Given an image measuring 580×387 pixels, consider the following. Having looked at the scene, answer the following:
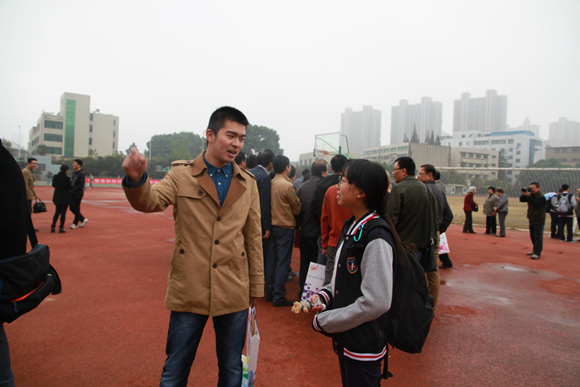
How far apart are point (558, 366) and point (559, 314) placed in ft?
6.09

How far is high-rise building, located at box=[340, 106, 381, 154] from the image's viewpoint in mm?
136000

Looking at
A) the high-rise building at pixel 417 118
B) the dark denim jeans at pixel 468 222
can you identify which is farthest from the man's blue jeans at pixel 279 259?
the high-rise building at pixel 417 118

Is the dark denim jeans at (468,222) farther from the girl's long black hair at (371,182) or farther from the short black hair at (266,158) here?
the girl's long black hair at (371,182)

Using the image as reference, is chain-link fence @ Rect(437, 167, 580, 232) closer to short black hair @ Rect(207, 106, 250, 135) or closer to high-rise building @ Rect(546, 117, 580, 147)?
short black hair @ Rect(207, 106, 250, 135)

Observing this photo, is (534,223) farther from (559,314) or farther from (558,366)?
(558,366)

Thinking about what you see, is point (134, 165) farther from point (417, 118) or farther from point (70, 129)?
point (417, 118)

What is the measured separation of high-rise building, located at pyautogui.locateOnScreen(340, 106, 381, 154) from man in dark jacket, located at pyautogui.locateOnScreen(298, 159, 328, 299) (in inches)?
5144

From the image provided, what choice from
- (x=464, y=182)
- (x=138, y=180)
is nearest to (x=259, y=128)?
(x=464, y=182)

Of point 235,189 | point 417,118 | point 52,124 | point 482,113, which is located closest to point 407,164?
point 235,189

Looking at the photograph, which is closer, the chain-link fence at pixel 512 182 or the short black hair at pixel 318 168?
the short black hair at pixel 318 168

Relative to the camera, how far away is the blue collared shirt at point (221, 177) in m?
2.24

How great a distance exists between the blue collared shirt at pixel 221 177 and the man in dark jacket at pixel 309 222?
2595 mm

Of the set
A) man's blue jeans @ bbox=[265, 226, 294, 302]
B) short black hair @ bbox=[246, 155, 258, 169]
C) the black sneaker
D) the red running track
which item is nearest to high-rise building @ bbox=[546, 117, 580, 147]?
the red running track

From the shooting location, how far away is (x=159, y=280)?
559cm
